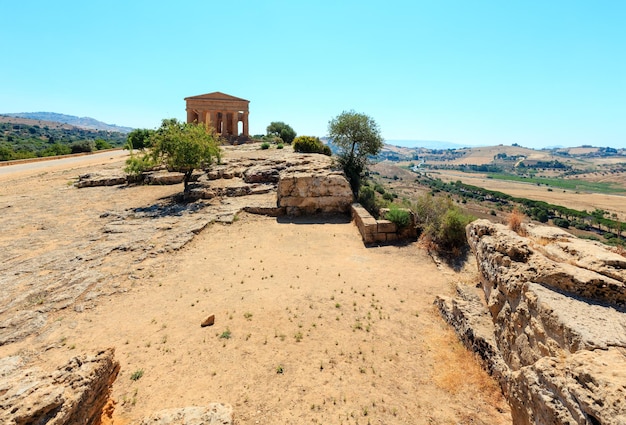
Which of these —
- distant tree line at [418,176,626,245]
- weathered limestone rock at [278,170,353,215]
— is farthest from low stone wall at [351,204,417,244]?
distant tree line at [418,176,626,245]

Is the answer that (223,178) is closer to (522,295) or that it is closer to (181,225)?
(181,225)

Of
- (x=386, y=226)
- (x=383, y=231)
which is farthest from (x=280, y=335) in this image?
(x=386, y=226)

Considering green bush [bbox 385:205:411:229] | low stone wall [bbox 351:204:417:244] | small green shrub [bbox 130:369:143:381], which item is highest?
green bush [bbox 385:205:411:229]

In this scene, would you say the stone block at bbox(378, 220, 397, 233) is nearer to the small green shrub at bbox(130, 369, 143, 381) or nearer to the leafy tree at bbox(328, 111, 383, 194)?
the leafy tree at bbox(328, 111, 383, 194)

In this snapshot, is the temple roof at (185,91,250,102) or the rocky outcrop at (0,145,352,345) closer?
the rocky outcrop at (0,145,352,345)

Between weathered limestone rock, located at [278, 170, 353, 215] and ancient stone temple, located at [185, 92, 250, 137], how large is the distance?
73.2ft

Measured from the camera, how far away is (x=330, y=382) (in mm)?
5059

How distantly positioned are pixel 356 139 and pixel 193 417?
17045 mm

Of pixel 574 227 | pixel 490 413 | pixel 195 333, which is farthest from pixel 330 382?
pixel 574 227

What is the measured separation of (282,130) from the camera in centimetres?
4097

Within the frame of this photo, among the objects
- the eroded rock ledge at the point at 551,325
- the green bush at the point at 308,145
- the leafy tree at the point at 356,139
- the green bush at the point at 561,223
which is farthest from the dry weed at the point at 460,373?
the green bush at the point at 561,223

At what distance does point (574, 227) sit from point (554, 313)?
5883cm

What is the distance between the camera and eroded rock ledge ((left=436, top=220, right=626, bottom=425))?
3.12 m

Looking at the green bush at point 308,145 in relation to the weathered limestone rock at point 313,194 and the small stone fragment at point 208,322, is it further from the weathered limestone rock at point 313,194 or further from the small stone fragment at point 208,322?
the small stone fragment at point 208,322
